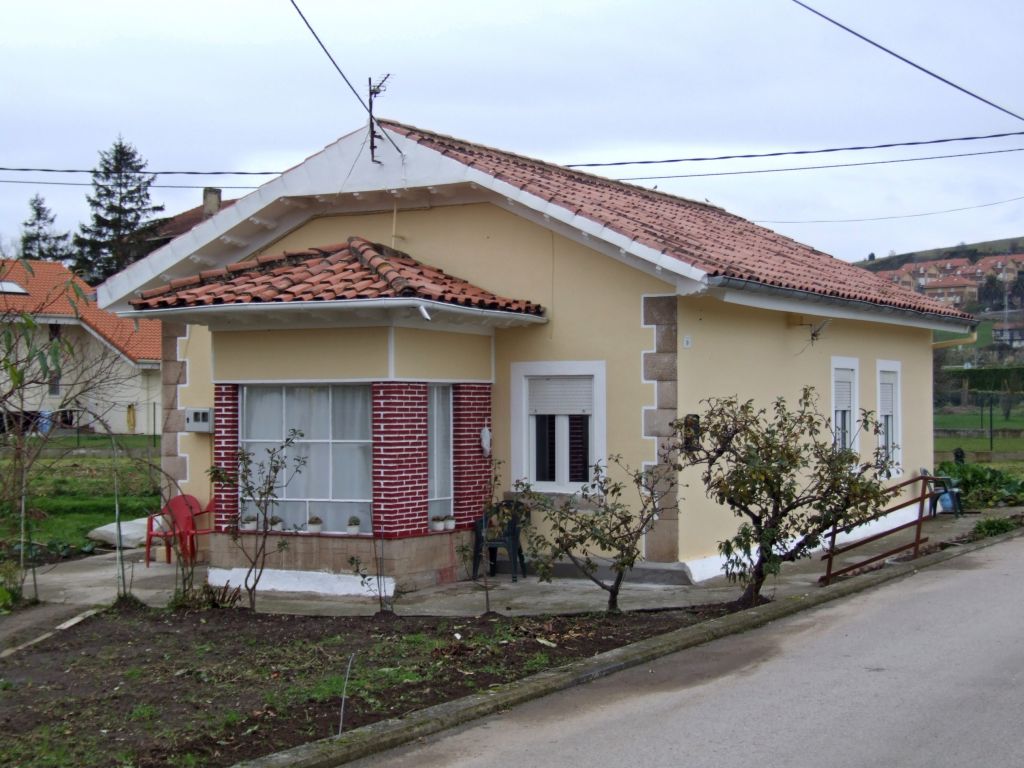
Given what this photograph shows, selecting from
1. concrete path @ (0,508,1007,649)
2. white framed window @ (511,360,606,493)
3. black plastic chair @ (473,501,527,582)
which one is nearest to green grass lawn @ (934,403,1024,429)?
concrete path @ (0,508,1007,649)

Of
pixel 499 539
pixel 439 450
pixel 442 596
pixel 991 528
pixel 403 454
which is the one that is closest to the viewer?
pixel 442 596

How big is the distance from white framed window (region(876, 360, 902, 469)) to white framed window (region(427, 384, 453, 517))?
8.33 m

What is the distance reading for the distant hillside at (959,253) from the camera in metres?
116

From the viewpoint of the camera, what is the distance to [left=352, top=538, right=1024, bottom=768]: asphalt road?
21.6ft

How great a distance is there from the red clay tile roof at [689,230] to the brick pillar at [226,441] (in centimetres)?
366

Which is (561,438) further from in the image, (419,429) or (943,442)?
(943,442)

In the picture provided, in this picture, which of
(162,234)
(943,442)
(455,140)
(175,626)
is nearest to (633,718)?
(175,626)

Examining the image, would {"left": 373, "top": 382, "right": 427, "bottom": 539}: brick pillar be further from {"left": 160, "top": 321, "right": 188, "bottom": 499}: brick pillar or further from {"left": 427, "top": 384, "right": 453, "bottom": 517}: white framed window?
{"left": 160, "top": 321, "right": 188, "bottom": 499}: brick pillar

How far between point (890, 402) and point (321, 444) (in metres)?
10.4

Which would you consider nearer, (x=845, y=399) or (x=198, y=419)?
(x=198, y=419)

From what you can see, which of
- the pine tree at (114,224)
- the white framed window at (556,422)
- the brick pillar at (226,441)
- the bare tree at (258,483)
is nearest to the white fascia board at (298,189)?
the brick pillar at (226,441)

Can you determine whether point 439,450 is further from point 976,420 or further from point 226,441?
point 976,420

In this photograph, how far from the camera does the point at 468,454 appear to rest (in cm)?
1334

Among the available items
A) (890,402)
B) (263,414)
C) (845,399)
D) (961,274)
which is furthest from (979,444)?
(961,274)
